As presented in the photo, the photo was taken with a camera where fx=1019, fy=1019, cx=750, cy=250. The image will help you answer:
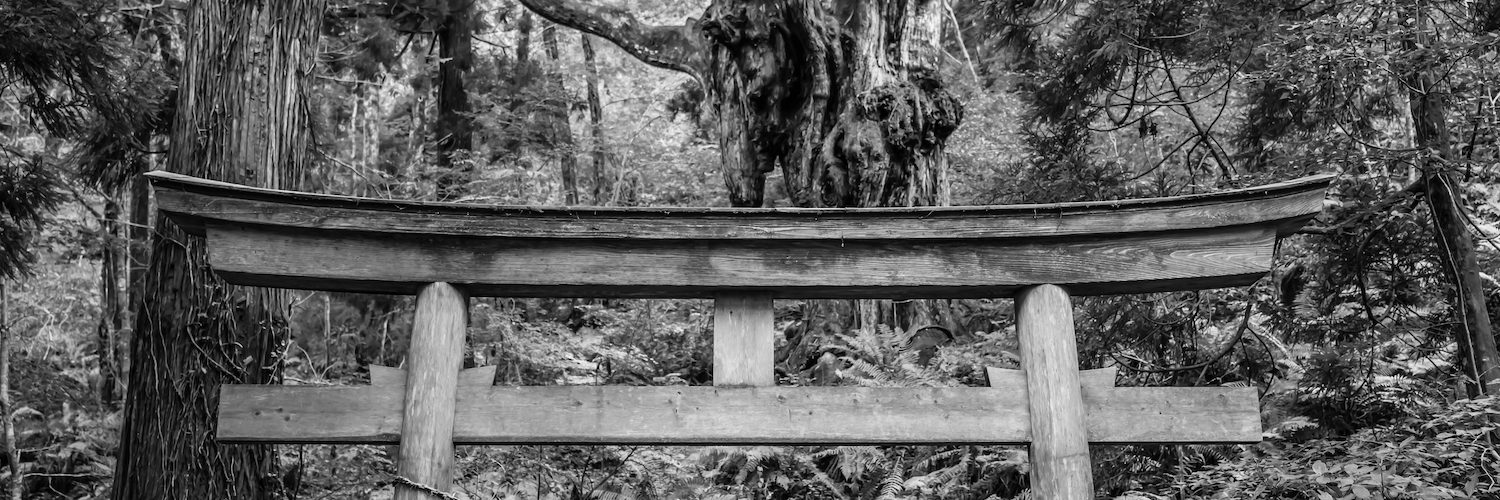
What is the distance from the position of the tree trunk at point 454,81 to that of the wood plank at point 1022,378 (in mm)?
8876

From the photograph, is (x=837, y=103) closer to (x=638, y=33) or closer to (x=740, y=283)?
(x=638, y=33)

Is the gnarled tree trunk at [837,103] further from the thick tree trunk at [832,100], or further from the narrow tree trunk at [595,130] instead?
the narrow tree trunk at [595,130]

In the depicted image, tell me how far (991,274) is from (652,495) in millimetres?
3132

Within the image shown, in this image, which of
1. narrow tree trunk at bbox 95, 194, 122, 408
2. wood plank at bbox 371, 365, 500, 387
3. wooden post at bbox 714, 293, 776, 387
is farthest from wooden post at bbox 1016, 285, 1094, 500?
narrow tree trunk at bbox 95, 194, 122, 408

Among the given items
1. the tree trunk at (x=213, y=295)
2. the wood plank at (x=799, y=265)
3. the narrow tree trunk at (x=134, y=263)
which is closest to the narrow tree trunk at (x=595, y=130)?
the narrow tree trunk at (x=134, y=263)

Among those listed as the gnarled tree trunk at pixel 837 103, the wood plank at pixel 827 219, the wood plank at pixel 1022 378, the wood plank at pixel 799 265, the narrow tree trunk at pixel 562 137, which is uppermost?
the narrow tree trunk at pixel 562 137

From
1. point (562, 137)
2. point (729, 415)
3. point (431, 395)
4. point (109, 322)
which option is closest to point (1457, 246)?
point (729, 415)

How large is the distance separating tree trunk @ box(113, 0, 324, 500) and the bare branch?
5.62 meters

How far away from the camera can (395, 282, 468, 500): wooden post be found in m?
3.80

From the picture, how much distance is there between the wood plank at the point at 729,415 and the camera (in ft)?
12.6

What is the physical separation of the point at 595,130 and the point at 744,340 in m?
10.4

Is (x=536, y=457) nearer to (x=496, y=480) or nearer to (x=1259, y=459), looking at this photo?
(x=496, y=480)

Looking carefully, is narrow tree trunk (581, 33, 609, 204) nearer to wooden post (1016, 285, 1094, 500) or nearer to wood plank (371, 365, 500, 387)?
wood plank (371, 365, 500, 387)

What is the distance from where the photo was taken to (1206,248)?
4.10 meters
